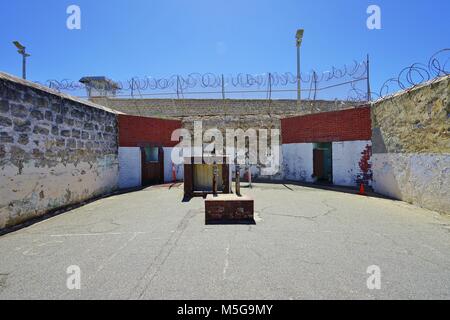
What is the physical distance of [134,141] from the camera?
42.0 ft

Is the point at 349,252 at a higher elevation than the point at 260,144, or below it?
below

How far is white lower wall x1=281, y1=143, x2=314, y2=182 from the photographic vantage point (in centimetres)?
1358

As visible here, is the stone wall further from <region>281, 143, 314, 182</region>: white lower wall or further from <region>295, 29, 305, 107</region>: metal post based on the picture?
<region>281, 143, 314, 182</region>: white lower wall

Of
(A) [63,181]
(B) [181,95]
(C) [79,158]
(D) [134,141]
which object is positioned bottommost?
(A) [63,181]

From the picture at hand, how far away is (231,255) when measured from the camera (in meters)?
4.33

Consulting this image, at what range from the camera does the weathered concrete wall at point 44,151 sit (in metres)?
6.24

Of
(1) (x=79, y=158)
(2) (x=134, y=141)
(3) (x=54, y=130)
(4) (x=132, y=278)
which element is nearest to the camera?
(4) (x=132, y=278)

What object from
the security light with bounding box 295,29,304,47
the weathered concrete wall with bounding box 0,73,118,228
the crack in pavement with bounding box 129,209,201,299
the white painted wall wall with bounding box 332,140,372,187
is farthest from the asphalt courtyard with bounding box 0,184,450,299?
the security light with bounding box 295,29,304,47

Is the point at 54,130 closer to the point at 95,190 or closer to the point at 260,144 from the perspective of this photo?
the point at 95,190

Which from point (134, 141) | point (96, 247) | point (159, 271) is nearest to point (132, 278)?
point (159, 271)

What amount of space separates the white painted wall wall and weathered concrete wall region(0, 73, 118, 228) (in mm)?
10574

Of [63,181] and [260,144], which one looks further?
[260,144]

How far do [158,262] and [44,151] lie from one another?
5.68 meters

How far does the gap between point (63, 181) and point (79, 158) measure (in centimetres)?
124
